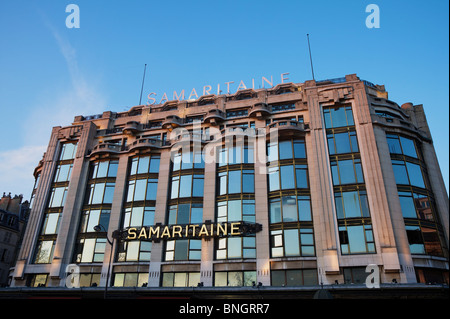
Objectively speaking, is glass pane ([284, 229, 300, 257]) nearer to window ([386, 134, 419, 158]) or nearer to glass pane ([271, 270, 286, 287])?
glass pane ([271, 270, 286, 287])

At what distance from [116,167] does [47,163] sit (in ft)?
34.3

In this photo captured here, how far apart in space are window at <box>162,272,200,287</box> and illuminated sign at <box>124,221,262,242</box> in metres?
3.72

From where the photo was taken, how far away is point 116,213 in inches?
1463

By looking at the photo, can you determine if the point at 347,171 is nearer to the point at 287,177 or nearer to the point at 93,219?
the point at 287,177

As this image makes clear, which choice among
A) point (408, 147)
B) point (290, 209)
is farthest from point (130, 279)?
point (408, 147)

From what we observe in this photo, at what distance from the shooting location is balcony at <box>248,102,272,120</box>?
39469 mm

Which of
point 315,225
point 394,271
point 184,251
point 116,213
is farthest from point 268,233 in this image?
point 116,213

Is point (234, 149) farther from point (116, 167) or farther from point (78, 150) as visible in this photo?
point (78, 150)

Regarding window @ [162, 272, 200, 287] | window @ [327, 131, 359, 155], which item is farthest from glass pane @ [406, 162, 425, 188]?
window @ [162, 272, 200, 287]

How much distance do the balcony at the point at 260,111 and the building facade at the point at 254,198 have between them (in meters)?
0.18
